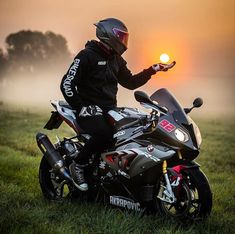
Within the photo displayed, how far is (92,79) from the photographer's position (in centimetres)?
679

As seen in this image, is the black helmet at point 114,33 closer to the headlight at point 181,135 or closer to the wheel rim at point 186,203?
the headlight at point 181,135

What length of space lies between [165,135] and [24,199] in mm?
2336

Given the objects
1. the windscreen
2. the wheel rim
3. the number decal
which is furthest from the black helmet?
the wheel rim

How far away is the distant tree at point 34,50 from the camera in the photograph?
9944 cm

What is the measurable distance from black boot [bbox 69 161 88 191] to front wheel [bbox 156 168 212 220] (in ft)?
4.10

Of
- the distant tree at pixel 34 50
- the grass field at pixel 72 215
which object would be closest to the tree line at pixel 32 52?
the distant tree at pixel 34 50

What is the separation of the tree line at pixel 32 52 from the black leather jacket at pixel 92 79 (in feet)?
302

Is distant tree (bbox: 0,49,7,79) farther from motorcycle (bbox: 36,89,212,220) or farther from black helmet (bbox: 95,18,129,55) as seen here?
motorcycle (bbox: 36,89,212,220)

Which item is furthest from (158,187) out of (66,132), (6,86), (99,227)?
(6,86)

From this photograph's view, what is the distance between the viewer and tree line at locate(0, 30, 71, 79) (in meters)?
98.4

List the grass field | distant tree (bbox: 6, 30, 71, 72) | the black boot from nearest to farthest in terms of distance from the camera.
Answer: the grass field, the black boot, distant tree (bbox: 6, 30, 71, 72)

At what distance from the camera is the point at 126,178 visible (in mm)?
6316

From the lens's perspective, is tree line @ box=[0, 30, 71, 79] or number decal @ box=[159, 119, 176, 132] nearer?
number decal @ box=[159, 119, 176, 132]

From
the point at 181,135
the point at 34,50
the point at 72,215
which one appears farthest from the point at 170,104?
the point at 34,50
